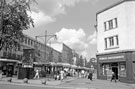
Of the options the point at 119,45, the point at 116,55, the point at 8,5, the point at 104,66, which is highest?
the point at 8,5

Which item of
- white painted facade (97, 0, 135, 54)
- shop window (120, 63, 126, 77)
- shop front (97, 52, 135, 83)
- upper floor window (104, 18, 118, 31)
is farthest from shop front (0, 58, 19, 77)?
shop window (120, 63, 126, 77)

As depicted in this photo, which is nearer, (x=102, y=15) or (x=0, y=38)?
(x=0, y=38)

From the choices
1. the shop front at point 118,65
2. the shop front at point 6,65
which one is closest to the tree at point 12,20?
the shop front at point 118,65

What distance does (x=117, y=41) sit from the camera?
27.9 metres

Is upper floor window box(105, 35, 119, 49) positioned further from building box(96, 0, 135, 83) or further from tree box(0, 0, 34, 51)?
tree box(0, 0, 34, 51)

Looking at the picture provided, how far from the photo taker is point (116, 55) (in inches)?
1061

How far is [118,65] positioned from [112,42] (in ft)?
13.9

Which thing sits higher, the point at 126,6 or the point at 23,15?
the point at 126,6

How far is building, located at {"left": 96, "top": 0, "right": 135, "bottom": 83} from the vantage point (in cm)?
2517

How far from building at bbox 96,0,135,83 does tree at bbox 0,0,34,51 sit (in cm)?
1669

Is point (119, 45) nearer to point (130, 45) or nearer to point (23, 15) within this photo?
point (130, 45)

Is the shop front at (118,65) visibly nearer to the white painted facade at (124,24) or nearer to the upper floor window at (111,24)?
the white painted facade at (124,24)

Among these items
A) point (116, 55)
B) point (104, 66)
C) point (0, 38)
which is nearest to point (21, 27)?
point (0, 38)

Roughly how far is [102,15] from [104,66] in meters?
9.60
